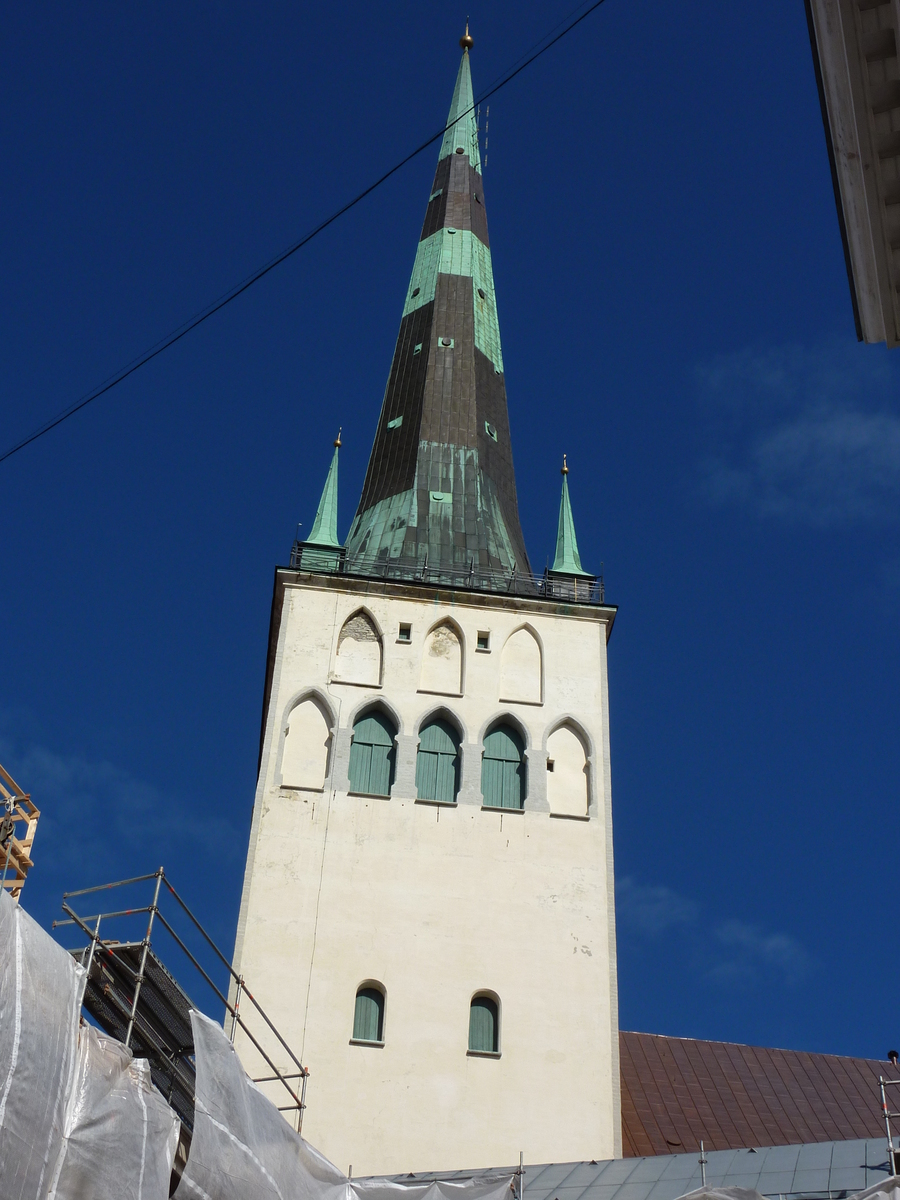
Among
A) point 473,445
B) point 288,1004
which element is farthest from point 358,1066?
point 473,445

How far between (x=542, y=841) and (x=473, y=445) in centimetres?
1077

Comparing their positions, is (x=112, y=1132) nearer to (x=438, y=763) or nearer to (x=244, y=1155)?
(x=244, y=1155)

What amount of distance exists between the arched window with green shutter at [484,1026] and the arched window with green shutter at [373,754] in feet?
12.8

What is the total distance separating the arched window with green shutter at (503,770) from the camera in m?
27.2

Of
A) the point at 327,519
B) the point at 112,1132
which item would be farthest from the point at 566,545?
the point at 112,1132

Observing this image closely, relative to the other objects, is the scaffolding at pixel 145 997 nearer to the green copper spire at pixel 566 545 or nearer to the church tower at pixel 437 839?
the church tower at pixel 437 839

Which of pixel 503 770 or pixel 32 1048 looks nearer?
pixel 32 1048

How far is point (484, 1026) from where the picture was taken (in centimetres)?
2448

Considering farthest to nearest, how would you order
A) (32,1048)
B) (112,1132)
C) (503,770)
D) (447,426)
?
1. (447,426)
2. (503,770)
3. (112,1132)
4. (32,1048)

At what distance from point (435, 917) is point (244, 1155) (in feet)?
31.6

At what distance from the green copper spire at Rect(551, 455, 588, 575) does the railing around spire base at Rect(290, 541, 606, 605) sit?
0.60m

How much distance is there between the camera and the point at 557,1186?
62.3ft

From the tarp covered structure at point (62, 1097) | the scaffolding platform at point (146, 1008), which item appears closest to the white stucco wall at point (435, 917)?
the scaffolding platform at point (146, 1008)

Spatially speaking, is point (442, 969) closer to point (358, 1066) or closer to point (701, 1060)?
point (358, 1066)
